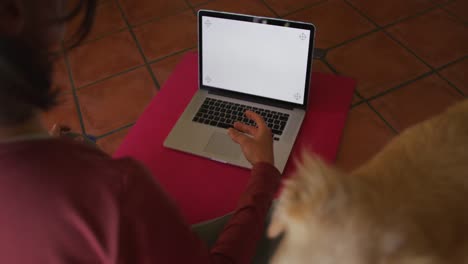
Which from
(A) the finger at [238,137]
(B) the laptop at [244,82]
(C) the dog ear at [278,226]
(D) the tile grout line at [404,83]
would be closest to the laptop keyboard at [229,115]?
(B) the laptop at [244,82]

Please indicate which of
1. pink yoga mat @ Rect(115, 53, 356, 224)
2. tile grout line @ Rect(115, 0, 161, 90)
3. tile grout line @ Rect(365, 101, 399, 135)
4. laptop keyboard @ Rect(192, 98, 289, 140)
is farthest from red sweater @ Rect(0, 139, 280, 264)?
tile grout line @ Rect(115, 0, 161, 90)

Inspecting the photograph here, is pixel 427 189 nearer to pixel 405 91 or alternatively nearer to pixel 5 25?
pixel 5 25

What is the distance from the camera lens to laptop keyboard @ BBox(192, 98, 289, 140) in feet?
3.05

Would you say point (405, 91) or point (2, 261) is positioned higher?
point (2, 261)

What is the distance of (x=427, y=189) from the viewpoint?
477mm

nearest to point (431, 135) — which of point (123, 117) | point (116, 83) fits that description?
point (123, 117)

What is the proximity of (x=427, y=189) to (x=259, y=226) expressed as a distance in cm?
32

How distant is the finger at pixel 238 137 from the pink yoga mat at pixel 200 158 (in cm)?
8

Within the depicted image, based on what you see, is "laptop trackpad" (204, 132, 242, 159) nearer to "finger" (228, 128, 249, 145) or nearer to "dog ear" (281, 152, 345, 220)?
"finger" (228, 128, 249, 145)

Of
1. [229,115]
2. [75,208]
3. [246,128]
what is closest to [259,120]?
[246,128]

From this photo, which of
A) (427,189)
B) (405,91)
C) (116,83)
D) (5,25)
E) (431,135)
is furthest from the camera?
(116,83)

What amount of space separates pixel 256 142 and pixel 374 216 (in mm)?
434

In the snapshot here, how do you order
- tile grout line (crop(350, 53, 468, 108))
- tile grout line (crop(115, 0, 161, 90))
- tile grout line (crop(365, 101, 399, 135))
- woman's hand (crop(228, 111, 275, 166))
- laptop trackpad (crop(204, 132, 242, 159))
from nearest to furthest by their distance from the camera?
1. woman's hand (crop(228, 111, 275, 166))
2. laptop trackpad (crop(204, 132, 242, 159))
3. tile grout line (crop(365, 101, 399, 135))
4. tile grout line (crop(350, 53, 468, 108))
5. tile grout line (crop(115, 0, 161, 90))

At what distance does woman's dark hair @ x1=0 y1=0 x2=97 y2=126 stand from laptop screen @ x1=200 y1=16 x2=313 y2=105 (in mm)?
561
